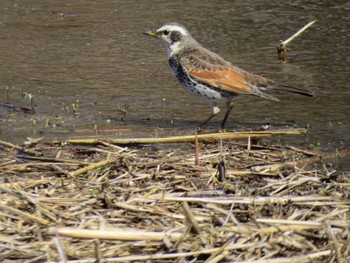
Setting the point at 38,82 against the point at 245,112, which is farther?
the point at 38,82

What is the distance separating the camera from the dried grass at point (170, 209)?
497cm

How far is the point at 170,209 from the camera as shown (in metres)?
5.57

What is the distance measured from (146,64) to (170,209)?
18.1ft

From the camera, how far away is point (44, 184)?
600 centimetres

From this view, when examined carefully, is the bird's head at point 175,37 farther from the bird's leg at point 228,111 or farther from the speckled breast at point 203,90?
the bird's leg at point 228,111

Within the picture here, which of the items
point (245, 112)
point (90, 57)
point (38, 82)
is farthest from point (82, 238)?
point (90, 57)

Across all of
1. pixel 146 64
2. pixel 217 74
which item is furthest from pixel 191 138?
pixel 146 64

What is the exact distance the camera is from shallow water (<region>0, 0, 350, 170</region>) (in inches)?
347

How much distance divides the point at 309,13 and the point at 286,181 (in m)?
7.48

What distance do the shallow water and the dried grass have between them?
1.75m

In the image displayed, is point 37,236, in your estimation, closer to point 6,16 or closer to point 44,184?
point 44,184

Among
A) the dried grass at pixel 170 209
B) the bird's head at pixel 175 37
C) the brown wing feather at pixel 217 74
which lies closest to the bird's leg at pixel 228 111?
the brown wing feather at pixel 217 74

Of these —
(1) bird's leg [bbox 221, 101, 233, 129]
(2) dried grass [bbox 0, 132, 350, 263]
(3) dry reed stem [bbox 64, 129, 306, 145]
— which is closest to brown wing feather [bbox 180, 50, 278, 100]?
(1) bird's leg [bbox 221, 101, 233, 129]

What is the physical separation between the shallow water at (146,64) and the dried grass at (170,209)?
1749 millimetres
